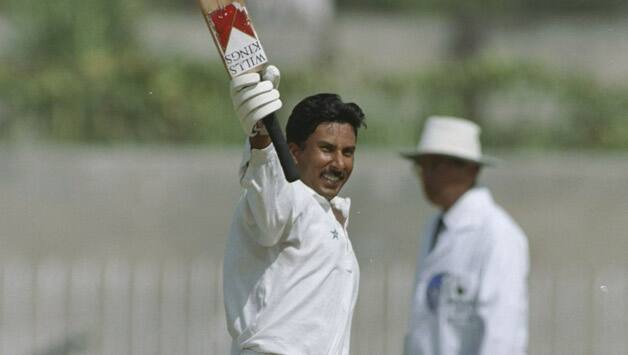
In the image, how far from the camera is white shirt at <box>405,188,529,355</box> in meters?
5.80

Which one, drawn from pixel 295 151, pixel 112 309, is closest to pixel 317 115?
pixel 295 151

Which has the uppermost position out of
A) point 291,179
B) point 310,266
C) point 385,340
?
point 291,179

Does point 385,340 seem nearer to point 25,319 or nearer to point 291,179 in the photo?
point 25,319

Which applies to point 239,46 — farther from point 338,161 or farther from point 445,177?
point 445,177

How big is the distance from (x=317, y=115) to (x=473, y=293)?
1785 mm

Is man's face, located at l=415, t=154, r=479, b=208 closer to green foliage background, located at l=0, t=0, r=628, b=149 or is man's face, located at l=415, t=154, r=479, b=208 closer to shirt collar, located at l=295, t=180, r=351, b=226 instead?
shirt collar, located at l=295, t=180, r=351, b=226

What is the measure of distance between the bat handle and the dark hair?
0.38 m

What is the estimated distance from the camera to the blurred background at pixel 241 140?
8.34 m

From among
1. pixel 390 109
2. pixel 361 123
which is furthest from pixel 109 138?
pixel 361 123

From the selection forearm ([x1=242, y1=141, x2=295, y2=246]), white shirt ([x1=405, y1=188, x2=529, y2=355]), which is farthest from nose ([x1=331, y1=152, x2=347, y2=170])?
white shirt ([x1=405, y1=188, x2=529, y2=355])

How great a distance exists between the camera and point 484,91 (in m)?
11.2

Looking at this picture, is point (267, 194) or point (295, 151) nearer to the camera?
point (267, 194)

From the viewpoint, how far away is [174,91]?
35.4 ft

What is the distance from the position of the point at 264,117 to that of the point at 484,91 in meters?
7.47
